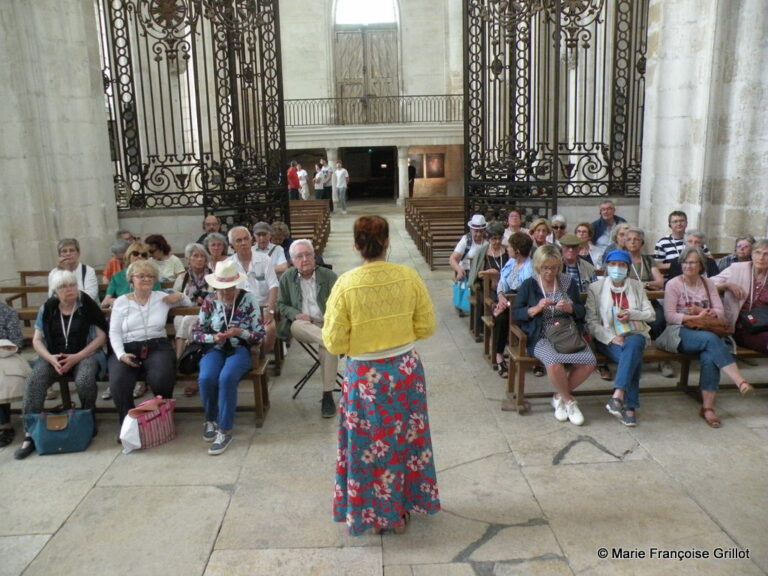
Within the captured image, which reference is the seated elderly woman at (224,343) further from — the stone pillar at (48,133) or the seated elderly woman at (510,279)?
the stone pillar at (48,133)

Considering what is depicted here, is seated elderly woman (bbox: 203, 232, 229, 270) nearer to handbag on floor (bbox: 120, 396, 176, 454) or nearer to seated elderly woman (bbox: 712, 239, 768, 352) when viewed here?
handbag on floor (bbox: 120, 396, 176, 454)

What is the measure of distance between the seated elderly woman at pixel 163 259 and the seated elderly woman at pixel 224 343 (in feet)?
5.79

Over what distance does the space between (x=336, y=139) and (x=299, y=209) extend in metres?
7.43

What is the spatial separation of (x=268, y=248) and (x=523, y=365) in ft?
10.4

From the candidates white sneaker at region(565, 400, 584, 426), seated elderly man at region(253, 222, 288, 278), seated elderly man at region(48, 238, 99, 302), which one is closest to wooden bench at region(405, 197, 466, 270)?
seated elderly man at region(253, 222, 288, 278)

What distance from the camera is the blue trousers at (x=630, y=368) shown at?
16.0 feet

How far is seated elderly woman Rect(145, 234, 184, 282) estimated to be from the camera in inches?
263

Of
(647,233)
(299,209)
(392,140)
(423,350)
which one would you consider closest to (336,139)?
(392,140)

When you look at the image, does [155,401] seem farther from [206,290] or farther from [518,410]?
[518,410]

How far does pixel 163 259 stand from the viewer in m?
6.77

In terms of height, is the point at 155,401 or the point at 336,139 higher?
the point at 336,139

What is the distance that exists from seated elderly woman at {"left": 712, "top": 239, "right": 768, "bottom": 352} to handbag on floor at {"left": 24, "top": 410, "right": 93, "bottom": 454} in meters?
5.05

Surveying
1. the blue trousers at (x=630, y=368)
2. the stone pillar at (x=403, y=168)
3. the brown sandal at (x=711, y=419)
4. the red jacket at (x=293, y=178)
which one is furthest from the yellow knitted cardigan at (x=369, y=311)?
the stone pillar at (x=403, y=168)

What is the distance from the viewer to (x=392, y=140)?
2223cm
